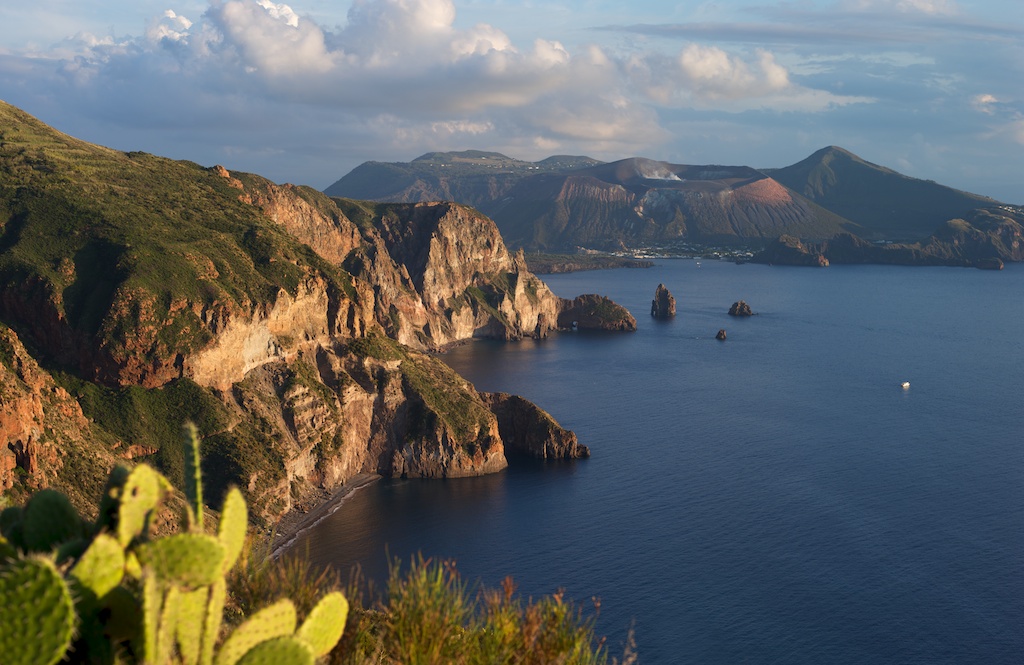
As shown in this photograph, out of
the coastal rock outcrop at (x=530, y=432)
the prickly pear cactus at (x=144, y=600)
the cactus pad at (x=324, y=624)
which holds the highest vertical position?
the prickly pear cactus at (x=144, y=600)

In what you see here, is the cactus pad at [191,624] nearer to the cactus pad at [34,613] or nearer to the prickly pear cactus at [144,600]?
the prickly pear cactus at [144,600]

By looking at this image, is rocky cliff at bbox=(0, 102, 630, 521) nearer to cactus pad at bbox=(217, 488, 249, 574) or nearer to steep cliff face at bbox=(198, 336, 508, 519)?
steep cliff face at bbox=(198, 336, 508, 519)

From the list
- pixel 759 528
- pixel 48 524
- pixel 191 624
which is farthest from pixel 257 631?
pixel 759 528

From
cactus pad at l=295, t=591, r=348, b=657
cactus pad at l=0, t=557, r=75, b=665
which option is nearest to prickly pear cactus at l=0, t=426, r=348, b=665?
cactus pad at l=0, t=557, r=75, b=665

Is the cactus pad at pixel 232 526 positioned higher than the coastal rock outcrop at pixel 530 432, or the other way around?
the cactus pad at pixel 232 526

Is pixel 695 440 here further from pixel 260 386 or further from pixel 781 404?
pixel 260 386

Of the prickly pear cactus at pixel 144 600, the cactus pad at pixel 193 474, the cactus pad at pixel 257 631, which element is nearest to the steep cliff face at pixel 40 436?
the prickly pear cactus at pixel 144 600
